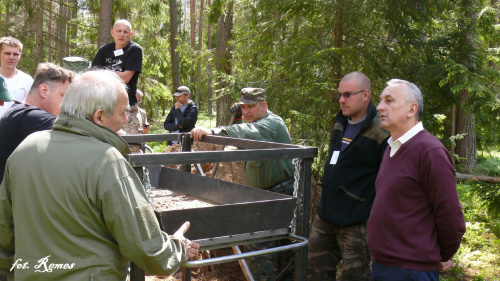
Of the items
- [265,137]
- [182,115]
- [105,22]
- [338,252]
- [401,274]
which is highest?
[105,22]

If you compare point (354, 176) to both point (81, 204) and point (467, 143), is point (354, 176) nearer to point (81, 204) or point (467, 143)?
point (81, 204)

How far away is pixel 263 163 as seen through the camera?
4590 millimetres

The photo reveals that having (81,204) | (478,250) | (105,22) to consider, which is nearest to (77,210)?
(81,204)

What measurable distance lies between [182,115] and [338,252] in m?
5.66

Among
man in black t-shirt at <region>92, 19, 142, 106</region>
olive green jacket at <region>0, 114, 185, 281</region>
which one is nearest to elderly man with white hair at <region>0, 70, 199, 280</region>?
olive green jacket at <region>0, 114, 185, 281</region>

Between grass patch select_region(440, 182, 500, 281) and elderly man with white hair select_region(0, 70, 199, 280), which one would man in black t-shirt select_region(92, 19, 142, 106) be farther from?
grass patch select_region(440, 182, 500, 281)

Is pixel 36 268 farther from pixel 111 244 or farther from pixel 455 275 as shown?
pixel 455 275

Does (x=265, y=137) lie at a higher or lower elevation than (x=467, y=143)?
higher

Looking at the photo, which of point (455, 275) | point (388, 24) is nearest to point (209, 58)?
point (388, 24)

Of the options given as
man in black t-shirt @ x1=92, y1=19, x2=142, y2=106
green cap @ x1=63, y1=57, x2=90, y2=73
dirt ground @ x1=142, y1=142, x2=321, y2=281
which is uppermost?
man in black t-shirt @ x1=92, y1=19, x2=142, y2=106

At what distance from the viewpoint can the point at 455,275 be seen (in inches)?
235

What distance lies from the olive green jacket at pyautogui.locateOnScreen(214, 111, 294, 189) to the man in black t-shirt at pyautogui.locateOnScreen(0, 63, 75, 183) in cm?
173

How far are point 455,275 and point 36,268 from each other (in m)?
5.30

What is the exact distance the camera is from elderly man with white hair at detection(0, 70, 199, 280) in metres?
2.00
